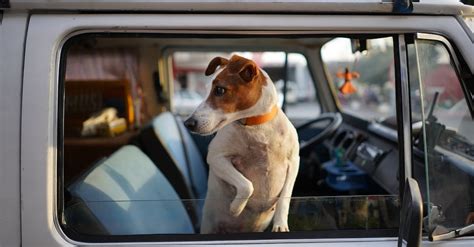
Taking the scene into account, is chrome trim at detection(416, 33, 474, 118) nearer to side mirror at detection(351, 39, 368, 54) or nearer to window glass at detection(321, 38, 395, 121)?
window glass at detection(321, 38, 395, 121)

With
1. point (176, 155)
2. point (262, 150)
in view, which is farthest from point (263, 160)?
point (176, 155)

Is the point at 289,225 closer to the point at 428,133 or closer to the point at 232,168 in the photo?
the point at 232,168

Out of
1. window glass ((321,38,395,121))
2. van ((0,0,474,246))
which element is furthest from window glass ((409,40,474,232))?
window glass ((321,38,395,121))

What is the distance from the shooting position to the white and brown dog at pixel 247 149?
1.38 meters

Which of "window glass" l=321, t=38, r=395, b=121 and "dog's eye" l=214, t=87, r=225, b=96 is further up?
"window glass" l=321, t=38, r=395, b=121

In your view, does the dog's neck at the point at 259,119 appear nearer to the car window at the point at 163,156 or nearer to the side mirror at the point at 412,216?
the car window at the point at 163,156

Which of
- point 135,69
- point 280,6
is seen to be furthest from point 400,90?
point 135,69

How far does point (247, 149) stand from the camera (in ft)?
4.76

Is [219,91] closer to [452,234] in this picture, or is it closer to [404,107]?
[404,107]

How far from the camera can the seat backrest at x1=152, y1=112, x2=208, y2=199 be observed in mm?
2768

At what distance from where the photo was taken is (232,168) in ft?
4.74

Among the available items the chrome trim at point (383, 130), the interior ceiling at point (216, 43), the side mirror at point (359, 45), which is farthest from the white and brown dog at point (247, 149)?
the interior ceiling at point (216, 43)

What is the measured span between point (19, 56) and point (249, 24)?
614mm

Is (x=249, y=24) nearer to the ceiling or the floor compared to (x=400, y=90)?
nearer to the ceiling
